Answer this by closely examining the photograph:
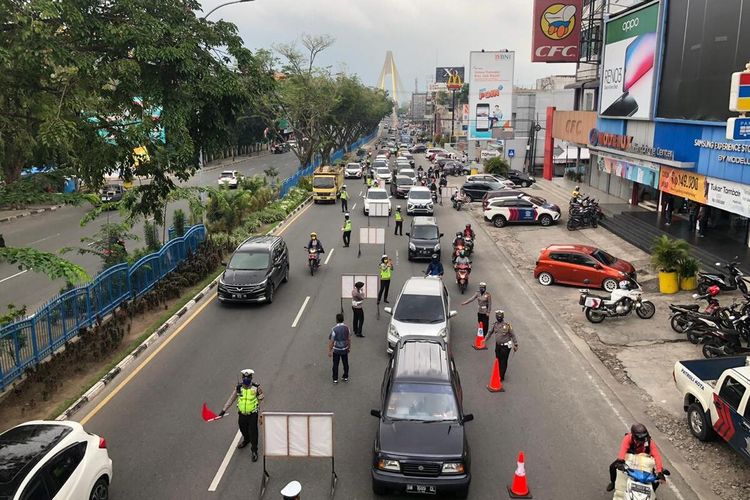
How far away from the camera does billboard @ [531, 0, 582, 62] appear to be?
43688 mm

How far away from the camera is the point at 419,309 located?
1475 cm

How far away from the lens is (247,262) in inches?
763

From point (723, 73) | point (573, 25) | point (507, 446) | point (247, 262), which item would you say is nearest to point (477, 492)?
point (507, 446)

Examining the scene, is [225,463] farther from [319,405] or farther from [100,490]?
[319,405]

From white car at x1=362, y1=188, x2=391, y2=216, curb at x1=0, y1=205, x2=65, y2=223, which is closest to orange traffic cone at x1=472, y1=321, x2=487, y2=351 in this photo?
white car at x1=362, y1=188, x2=391, y2=216

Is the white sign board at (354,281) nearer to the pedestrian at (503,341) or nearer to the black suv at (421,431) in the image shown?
the pedestrian at (503,341)

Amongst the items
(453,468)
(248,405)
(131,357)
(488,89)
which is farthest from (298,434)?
(488,89)

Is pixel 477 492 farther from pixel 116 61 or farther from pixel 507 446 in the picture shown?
pixel 116 61

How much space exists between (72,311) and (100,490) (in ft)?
23.9

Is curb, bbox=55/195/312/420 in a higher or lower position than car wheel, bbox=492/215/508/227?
lower

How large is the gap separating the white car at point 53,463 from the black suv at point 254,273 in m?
9.57

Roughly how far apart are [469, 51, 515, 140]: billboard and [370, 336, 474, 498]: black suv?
234 ft

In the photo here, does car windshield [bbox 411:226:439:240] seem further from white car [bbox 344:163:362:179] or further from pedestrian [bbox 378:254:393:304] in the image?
white car [bbox 344:163:362:179]

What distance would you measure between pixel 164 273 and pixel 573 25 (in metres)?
35.7
